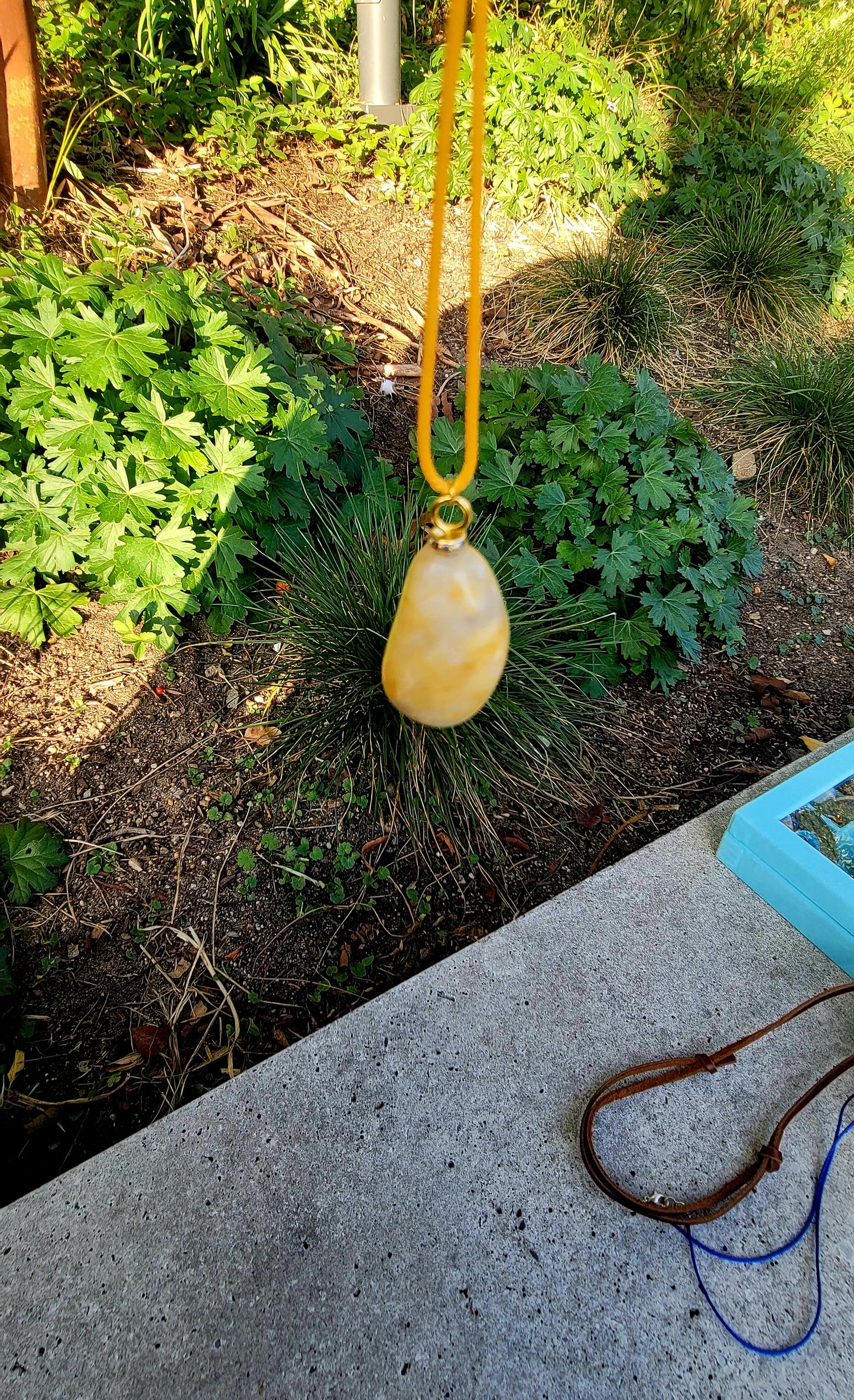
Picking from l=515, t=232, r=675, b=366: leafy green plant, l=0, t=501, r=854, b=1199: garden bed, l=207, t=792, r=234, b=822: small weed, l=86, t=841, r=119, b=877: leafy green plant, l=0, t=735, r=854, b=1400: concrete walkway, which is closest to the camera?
l=0, t=735, r=854, b=1400: concrete walkway

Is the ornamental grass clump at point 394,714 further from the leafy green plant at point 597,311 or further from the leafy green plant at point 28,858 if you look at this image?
the leafy green plant at point 597,311

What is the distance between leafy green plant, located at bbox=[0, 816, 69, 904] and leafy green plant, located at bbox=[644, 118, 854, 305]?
3.87m

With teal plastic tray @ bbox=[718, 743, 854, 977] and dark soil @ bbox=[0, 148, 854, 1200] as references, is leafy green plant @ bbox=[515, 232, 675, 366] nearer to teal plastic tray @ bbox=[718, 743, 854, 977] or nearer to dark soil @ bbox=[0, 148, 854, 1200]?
dark soil @ bbox=[0, 148, 854, 1200]

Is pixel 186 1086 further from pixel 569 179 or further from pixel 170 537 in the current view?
pixel 569 179

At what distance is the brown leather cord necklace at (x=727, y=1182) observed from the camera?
1410 millimetres

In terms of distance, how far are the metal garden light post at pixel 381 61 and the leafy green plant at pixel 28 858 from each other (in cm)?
347

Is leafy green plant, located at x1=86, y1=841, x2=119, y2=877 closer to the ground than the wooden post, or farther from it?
closer to the ground

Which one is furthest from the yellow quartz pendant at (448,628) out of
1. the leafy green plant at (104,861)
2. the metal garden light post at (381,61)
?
the metal garden light post at (381,61)

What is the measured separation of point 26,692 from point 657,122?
14.0 ft

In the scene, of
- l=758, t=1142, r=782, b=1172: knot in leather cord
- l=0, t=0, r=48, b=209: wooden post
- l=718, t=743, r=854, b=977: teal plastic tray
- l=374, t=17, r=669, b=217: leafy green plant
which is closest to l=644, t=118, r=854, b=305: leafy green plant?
l=374, t=17, r=669, b=217: leafy green plant

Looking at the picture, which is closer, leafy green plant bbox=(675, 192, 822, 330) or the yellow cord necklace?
the yellow cord necklace

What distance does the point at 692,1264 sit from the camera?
139 centimetres

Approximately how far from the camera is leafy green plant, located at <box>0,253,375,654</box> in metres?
1.95

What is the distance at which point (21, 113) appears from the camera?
2.59m
